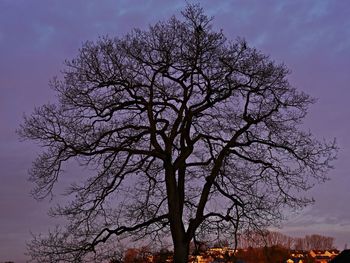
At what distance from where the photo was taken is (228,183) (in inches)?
865

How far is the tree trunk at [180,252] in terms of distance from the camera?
19.6 m

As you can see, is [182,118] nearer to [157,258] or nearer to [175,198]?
[175,198]

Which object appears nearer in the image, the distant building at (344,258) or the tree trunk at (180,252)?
the tree trunk at (180,252)

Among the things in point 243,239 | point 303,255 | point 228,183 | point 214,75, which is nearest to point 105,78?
point 214,75

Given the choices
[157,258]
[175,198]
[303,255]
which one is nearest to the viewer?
[175,198]

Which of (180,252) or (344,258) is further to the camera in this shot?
(344,258)

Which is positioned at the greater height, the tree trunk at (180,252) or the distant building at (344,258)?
the distant building at (344,258)

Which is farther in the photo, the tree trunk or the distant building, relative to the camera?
the distant building

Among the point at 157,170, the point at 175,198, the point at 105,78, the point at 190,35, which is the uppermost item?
the point at 190,35

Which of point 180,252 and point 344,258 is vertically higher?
point 344,258

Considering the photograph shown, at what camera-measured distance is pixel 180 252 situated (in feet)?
64.8

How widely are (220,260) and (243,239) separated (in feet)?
7.15

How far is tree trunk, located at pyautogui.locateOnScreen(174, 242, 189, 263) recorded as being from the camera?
19.6m

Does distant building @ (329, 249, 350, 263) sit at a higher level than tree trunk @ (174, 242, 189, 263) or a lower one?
higher
